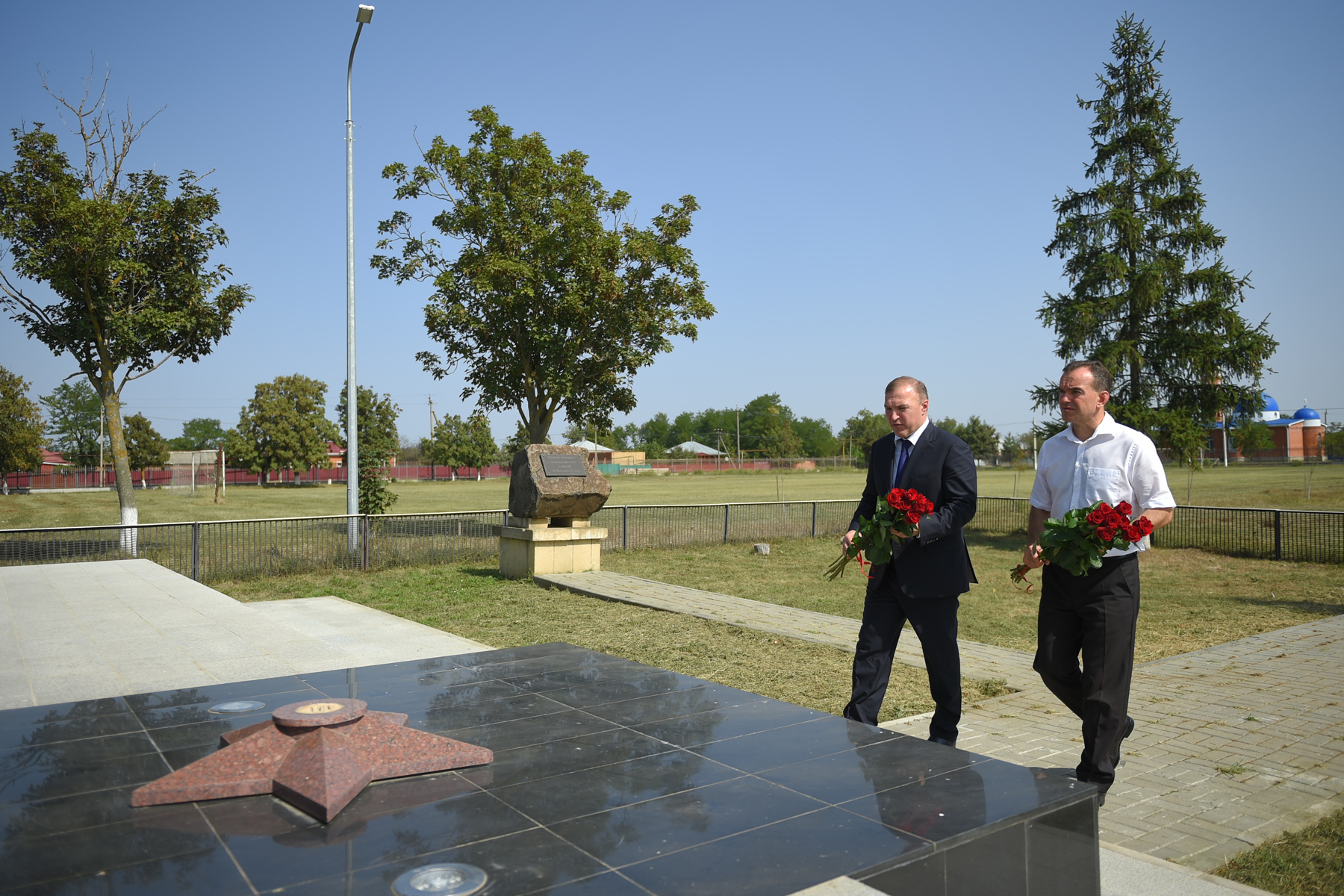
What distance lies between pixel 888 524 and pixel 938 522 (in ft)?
0.77

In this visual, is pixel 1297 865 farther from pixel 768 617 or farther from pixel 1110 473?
pixel 768 617

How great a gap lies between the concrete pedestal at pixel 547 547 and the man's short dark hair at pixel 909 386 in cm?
886

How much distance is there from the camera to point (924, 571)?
4219 millimetres

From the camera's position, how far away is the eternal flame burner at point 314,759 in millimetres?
3133

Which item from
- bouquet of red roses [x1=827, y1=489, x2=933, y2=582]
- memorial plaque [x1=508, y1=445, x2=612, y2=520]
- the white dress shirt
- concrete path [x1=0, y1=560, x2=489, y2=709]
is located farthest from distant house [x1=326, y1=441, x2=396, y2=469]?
bouquet of red roses [x1=827, y1=489, x2=933, y2=582]

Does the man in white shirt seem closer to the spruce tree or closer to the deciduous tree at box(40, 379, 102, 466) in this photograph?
the spruce tree

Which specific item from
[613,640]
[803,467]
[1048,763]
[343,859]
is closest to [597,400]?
[613,640]

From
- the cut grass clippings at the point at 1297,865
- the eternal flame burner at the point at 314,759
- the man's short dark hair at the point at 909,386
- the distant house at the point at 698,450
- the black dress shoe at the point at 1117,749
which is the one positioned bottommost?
the cut grass clippings at the point at 1297,865

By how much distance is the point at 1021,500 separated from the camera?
21.4 m

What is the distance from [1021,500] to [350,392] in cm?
1556

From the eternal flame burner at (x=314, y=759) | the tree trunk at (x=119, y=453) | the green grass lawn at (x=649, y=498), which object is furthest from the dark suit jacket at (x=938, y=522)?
the green grass lawn at (x=649, y=498)

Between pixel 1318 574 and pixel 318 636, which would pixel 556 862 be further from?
pixel 1318 574

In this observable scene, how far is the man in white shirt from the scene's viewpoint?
12.7 feet

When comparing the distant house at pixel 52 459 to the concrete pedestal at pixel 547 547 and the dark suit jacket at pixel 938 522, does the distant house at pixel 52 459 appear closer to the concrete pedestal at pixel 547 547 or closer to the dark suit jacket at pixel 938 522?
the concrete pedestal at pixel 547 547
